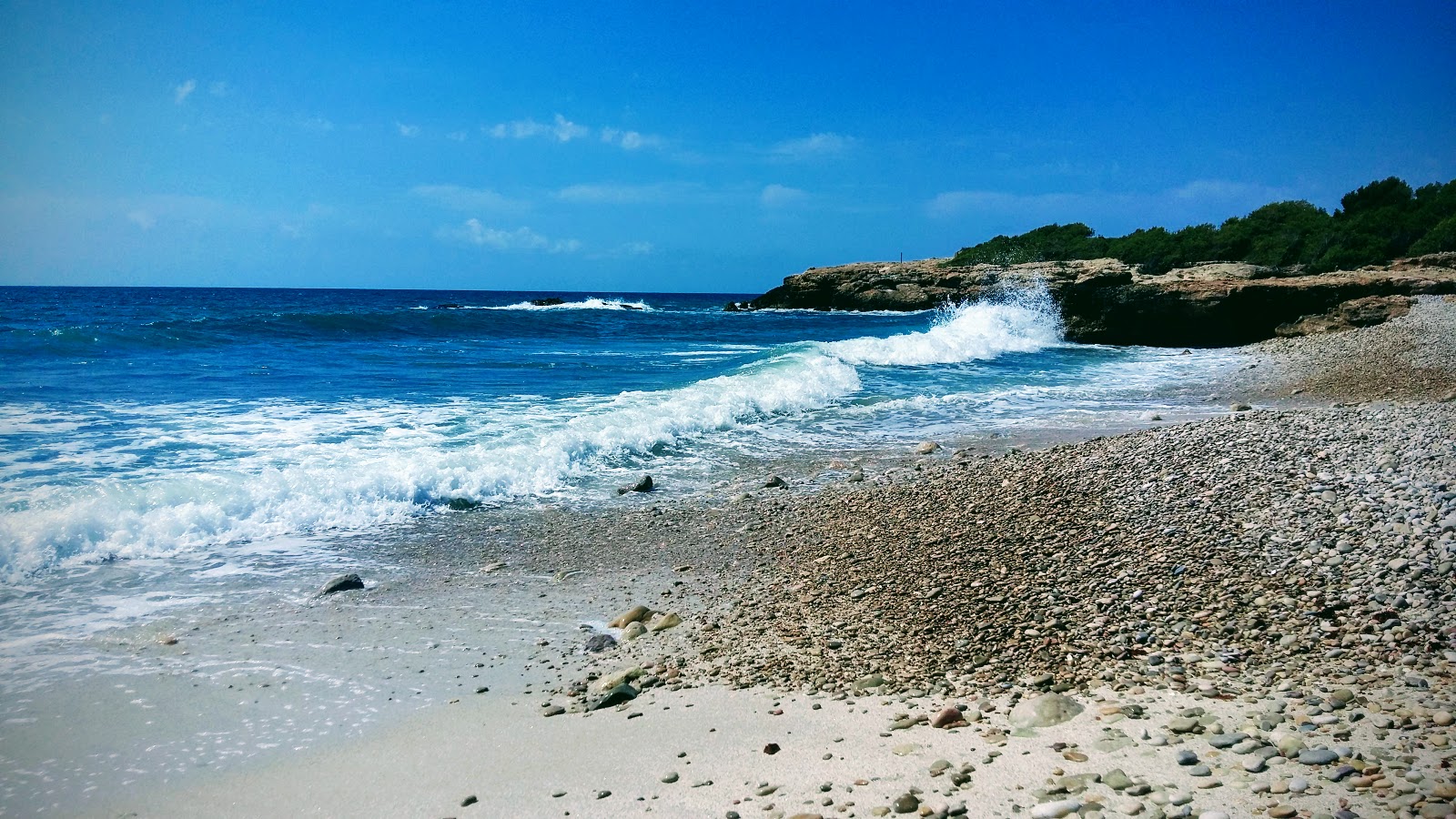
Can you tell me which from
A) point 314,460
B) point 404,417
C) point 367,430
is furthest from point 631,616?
point 404,417

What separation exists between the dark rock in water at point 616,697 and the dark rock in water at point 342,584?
8.20 feet

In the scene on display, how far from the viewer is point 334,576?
565cm

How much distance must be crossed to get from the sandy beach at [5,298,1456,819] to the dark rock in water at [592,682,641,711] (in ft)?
0.05

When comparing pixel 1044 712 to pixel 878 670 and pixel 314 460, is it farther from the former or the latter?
pixel 314 460

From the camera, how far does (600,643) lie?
459 cm

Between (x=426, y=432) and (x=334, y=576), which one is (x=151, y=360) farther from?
(x=334, y=576)

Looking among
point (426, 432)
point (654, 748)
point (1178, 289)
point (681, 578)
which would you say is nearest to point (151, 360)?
point (426, 432)

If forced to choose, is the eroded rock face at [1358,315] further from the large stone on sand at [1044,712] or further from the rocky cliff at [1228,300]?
the large stone on sand at [1044,712]

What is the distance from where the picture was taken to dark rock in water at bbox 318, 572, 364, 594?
216 inches

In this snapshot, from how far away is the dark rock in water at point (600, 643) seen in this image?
4.55 metres

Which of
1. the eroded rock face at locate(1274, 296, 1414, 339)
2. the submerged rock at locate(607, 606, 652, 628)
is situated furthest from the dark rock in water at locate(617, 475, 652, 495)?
the eroded rock face at locate(1274, 296, 1414, 339)

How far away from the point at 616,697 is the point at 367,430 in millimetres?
8103

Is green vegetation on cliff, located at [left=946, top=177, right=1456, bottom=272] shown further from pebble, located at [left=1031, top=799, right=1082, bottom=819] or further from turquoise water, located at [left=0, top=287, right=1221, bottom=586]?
pebble, located at [left=1031, top=799, right=1082, bottom=819]

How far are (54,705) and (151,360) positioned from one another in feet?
58.7
